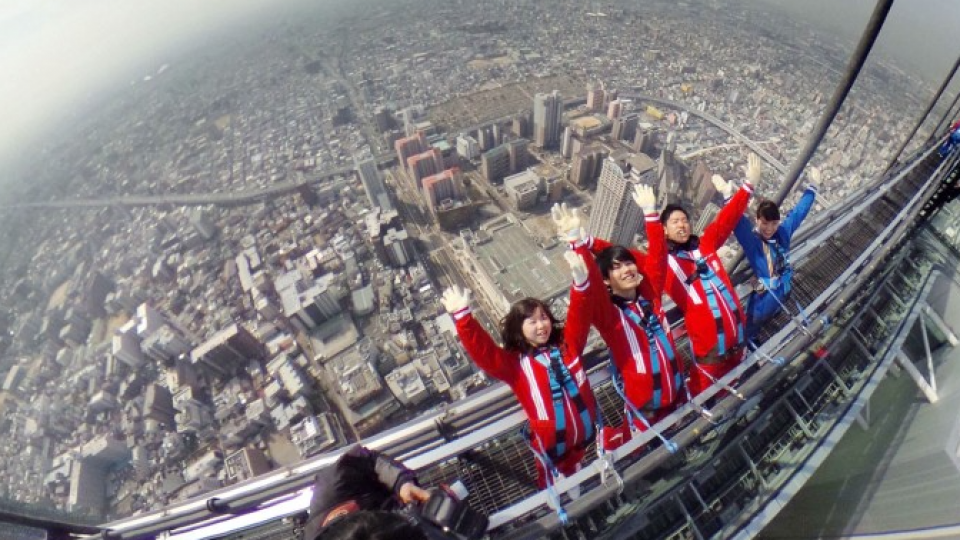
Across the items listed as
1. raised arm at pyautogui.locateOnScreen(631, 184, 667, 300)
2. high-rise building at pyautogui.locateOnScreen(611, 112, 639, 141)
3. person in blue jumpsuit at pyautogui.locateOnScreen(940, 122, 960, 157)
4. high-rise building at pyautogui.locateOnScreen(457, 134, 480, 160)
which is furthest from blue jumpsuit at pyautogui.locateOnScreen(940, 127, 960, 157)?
high-rise building at pyautogui.locateOnScreen(457, 134, 480, 160)

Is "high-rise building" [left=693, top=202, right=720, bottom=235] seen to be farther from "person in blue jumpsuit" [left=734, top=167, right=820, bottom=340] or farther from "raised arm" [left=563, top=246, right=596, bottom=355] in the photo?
"raised arm" [left=563, top=246, right=596, bottom=355]

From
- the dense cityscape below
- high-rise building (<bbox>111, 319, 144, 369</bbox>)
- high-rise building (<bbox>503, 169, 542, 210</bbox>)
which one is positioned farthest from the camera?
high-rise building (<bbox>503, 169, 542, 210</bbox>)

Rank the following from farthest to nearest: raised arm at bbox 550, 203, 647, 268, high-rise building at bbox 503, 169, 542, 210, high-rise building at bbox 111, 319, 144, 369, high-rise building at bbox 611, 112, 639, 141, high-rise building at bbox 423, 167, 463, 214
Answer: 1. high-rise building at bbox 611, 112, 639, 141
2. high-rise building at bbox 423, 167, 463, 214
3. high-rise building at bbox 503, 169, 542, 210
4. high-rise building at bbox 111, 319, 144, 369
5. raised arm at bbox 550, 203, 647, 268

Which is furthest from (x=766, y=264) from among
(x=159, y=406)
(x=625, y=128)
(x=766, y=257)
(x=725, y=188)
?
(x=625, y=128)

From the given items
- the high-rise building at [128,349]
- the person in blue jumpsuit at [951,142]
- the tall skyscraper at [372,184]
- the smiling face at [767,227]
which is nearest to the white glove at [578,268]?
the smiling face at [767,227]

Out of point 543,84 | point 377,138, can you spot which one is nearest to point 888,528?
point 377,138

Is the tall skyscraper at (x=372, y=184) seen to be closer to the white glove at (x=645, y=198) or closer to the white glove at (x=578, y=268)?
the white glove at (x=645, y=198)

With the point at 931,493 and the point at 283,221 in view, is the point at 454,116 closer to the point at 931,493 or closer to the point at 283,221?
the point at 283,221
